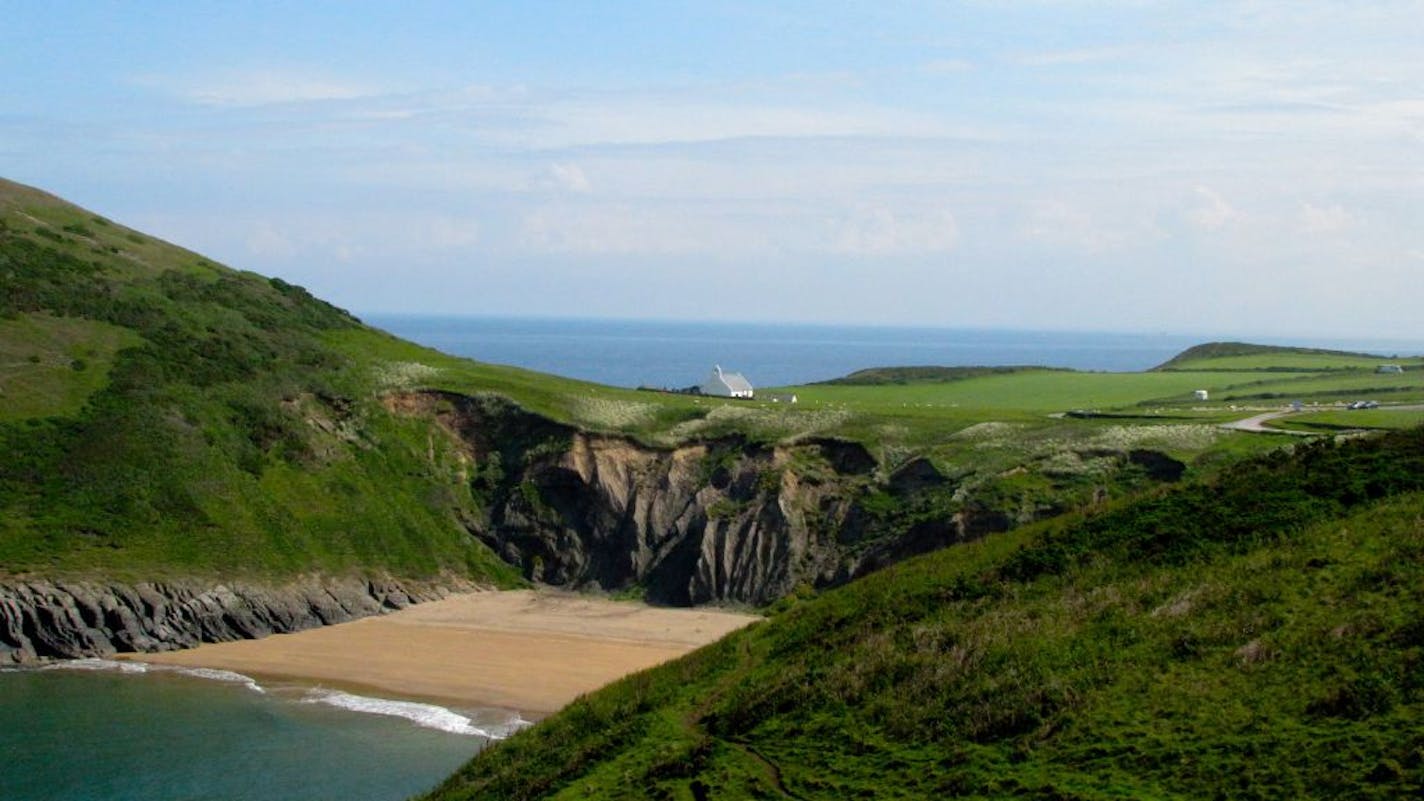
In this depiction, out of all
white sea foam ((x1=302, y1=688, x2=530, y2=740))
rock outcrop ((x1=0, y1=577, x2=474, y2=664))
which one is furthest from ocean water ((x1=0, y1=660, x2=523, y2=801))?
rock outcrop ((x1=0, y1=577, x2=474, y2=664))

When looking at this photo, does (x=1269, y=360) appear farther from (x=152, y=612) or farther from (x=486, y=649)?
(x=152, y=612)

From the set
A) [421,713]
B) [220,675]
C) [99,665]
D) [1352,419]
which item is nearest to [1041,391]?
[1352,419]

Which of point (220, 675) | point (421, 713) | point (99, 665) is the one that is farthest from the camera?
point (99, 665)

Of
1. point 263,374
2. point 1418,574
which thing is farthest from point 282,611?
point 1418,574

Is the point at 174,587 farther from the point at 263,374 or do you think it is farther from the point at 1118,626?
the point at 1118,626

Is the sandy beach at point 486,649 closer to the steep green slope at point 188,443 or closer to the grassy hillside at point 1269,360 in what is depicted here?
the steep green slope at point 188,443
